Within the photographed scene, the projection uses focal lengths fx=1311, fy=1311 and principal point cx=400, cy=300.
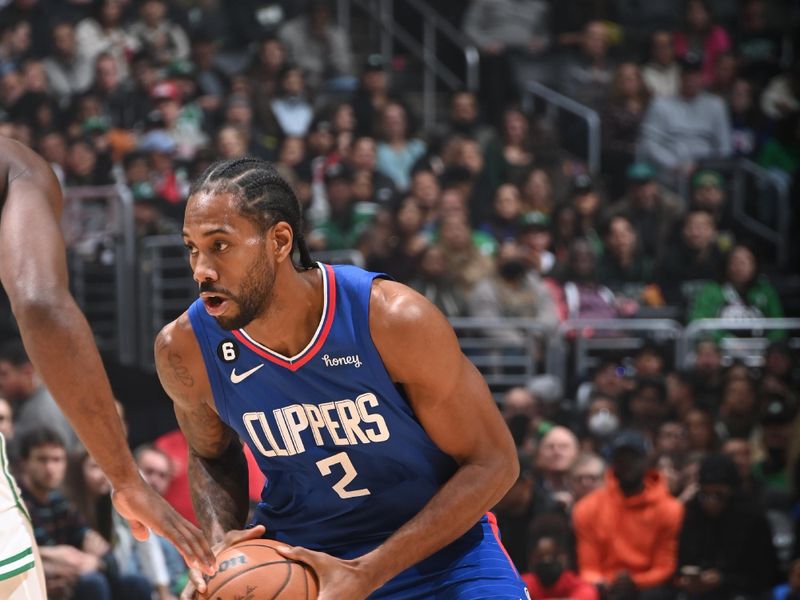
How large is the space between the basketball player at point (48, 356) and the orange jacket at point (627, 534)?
4875mm

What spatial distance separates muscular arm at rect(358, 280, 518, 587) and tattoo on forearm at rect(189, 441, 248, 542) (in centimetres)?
52

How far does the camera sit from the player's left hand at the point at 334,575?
10.6 ft

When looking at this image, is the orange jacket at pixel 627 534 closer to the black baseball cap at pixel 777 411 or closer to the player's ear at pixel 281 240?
the black baseball cap at pixel 777 411

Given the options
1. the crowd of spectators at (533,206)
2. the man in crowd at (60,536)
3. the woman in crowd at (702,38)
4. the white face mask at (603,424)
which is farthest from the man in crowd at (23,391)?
the woman in crowd at (702,38)

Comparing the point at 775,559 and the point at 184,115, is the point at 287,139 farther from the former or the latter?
the point at 775,559

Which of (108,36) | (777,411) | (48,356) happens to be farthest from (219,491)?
(108,36)

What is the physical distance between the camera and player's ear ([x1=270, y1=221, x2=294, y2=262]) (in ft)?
11.1

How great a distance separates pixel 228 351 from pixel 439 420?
1.96ft

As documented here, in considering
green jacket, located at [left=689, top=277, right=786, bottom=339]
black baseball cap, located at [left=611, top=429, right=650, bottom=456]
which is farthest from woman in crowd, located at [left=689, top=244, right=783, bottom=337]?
black baseball cap, located at [left=611, top=429, right=650, bottom=456]

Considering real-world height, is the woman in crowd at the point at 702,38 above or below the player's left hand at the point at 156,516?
below

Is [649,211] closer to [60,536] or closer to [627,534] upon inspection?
[627,534]

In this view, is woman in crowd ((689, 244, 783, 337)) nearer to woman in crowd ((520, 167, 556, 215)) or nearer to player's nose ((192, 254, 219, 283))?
woman in crowd ((520, 167, 556, 215))

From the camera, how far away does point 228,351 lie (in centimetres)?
353

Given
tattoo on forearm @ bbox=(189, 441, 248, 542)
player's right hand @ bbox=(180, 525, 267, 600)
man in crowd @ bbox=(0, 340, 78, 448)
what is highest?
player's right hand @ bbox=(180, 525, 267, 600)
